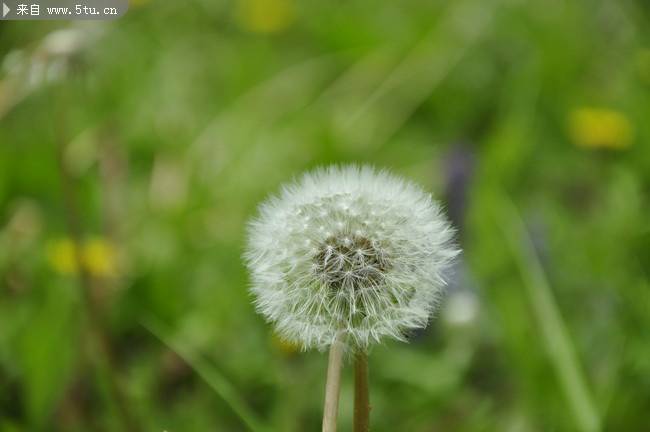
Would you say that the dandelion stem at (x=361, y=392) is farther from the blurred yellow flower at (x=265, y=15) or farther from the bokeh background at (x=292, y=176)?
the blurred yellow flower at (x=265, y=15)

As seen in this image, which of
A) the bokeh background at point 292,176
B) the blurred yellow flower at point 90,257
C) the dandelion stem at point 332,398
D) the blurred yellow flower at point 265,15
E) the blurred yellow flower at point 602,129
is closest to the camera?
the dandelion stem at point 332,398

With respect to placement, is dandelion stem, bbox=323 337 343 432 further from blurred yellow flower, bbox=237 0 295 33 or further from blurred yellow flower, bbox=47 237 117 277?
blurred yellow flower, bbox=237 0 295 33

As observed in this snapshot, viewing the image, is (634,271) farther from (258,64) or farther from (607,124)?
(258,64)

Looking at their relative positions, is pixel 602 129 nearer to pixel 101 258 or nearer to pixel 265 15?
pixel 265 15

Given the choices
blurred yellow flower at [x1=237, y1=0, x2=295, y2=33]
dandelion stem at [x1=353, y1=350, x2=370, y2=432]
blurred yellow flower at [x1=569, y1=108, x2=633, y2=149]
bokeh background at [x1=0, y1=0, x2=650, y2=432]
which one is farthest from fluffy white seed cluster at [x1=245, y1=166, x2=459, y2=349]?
blurred yellow flower at [x1=237, y1=0, x2=295, y2=33]

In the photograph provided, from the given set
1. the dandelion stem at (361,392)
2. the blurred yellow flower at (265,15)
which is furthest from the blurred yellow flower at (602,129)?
the dandelion stem at (361,392)

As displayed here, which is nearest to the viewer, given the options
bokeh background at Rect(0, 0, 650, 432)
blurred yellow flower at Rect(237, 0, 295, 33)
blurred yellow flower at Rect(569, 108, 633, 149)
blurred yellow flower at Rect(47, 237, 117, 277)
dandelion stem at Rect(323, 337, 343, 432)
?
dandelion stem at Rect(323, 337, 343, 432)

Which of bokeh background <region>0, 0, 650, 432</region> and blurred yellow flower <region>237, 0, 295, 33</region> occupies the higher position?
blurred yellow flower <region>237, 0, 295, 33</region>
